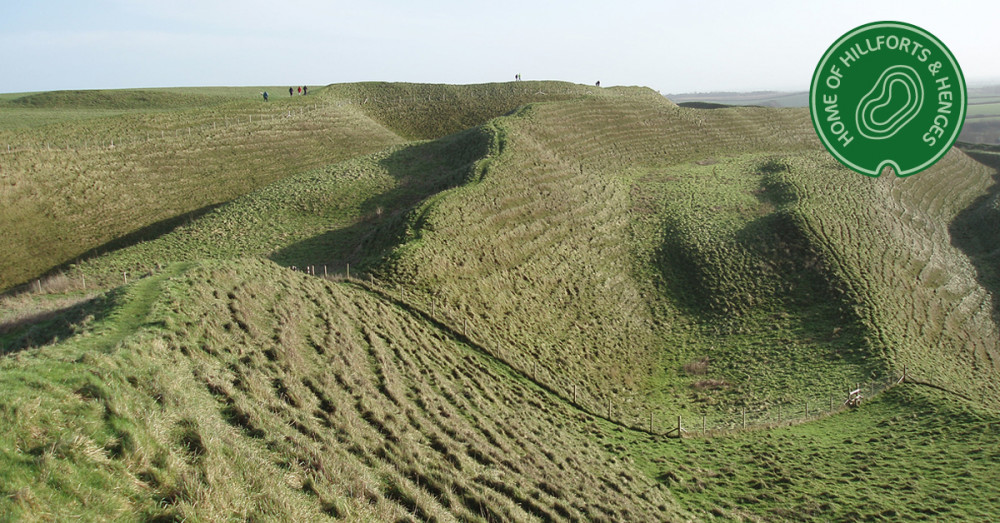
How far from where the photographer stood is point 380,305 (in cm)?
2481

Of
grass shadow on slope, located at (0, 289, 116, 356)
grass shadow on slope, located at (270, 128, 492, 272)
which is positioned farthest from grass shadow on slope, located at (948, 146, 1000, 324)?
grass shadow on slope, located at (0, 289, 116, 356)

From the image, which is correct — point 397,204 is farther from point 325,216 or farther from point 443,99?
point 443,99

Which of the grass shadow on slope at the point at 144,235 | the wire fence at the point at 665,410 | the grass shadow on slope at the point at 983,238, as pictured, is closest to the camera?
the wire fence at the point at 665,410

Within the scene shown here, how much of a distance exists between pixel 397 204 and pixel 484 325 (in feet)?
65.1

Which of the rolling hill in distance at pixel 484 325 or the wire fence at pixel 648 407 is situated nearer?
the rolling hill in distance at pixel 484 325

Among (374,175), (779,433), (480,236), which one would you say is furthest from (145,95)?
(779,433)

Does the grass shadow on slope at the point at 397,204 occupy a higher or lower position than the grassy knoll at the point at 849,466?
higher

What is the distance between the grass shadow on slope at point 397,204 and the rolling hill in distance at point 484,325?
35 centimetres

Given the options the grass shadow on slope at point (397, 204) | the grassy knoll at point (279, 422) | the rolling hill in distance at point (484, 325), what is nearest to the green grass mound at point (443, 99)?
the rolling hill in distance at point (484, 325)

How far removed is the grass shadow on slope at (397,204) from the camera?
34.3 meters

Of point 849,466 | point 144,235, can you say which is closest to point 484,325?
point 849,466

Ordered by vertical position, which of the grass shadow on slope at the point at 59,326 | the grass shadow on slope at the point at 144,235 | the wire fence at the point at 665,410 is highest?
the grass shadow on slope at the point at 59,326

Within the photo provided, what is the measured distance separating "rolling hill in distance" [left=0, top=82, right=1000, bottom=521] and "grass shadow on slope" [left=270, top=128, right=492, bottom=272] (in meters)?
0.35

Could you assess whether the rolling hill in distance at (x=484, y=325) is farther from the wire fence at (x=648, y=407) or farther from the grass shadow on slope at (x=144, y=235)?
the grass shadow on slope at (x=144, y=235)
